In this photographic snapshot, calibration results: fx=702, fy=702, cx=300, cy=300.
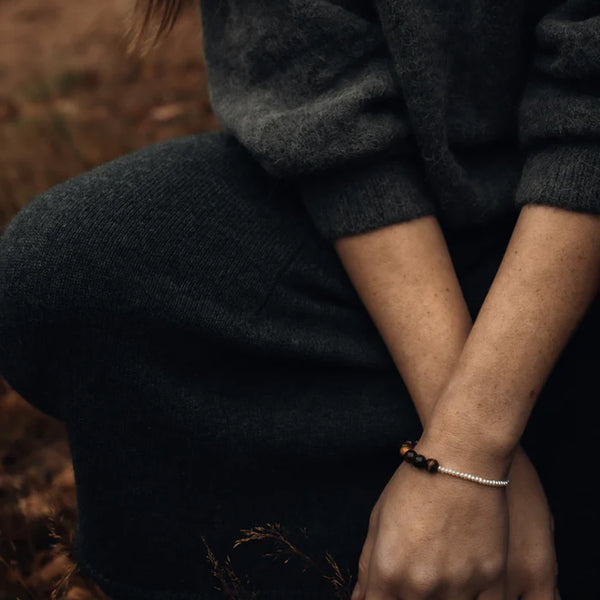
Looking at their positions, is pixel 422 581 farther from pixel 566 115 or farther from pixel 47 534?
pixel 47 534

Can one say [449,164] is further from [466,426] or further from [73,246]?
[73,246]

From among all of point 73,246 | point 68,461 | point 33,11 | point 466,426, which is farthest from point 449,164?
point 33,11

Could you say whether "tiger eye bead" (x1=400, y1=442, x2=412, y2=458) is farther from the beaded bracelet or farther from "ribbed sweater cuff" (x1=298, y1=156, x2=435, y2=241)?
"ribbed sweater cuff" (x1=298, y1=156, x2=435, y2=241)

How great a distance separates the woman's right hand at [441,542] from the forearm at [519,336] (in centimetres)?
5

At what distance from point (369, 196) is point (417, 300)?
155 mm

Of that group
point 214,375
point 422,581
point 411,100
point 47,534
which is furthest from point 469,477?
point 47,534

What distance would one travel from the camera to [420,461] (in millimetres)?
874

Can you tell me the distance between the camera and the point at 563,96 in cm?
90

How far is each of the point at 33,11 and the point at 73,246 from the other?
4746mm

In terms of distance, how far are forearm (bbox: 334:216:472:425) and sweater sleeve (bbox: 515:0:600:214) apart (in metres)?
0.14

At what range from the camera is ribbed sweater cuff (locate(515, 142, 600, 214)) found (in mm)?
861

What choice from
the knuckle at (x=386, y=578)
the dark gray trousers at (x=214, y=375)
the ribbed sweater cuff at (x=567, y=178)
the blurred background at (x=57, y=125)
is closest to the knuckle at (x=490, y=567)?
the knuckle at (x=386, y=578)

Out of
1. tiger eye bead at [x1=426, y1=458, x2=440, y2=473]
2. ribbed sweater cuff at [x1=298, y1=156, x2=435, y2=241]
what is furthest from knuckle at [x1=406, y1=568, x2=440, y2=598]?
ribbed sweater cuff at [x1=298, y1=156, x2=435, y2=241]

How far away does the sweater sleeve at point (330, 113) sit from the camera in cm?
92
